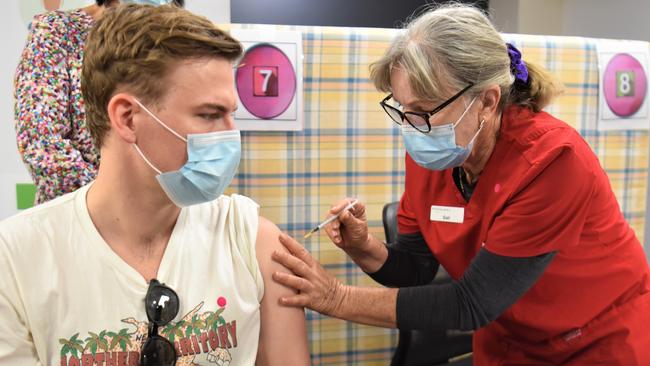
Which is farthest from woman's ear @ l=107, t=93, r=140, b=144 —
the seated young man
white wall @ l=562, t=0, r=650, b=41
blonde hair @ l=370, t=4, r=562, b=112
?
white wall @ l=562, t=0, r=650, b=41

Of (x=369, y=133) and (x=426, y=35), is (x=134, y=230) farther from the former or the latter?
(x=369, y=133)

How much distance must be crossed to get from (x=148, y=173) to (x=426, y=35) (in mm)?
668

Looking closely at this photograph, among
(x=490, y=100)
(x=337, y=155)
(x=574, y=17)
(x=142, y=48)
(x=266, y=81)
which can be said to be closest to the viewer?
(x=142, y=48)

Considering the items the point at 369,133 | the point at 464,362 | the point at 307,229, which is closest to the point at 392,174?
the point at 369,133

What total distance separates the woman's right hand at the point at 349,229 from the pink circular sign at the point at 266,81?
0.53 metres

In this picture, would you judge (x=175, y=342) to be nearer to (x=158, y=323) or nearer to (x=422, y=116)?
(x=158, y=323)

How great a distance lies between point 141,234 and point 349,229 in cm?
58

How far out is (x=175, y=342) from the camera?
106 cm

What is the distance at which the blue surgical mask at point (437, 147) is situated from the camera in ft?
4.09

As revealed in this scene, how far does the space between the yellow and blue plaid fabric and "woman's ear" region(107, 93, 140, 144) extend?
829 mm

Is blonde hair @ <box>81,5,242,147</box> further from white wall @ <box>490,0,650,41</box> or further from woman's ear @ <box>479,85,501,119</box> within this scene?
white wall @ <box>490,0,650,41</box>

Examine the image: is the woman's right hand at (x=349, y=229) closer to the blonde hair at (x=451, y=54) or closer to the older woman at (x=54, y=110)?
the blonde hair at (x=451, y=54)

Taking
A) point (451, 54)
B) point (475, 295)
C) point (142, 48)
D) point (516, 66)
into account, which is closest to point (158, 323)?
point (142, 48)

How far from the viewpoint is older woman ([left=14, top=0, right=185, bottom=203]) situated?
1.43 metres
